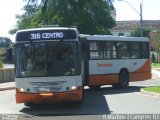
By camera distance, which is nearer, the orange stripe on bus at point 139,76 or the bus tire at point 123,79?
the bus tire at point 123,79

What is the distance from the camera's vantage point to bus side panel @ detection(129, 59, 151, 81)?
28.2 metres

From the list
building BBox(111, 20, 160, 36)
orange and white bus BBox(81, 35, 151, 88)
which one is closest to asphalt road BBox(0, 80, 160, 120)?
orange and white bus BBox(81, 35, 151, 88)

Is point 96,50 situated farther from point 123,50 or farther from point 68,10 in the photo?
point 68,10

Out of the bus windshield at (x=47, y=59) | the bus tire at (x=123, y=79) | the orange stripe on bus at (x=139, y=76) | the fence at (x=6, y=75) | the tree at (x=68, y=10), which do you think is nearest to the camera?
Result: the bus windshield at (x=47, y=59)

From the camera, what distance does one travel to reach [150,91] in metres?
22.5

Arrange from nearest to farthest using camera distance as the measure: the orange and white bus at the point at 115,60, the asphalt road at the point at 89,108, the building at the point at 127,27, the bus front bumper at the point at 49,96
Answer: the asphalt road at the point at 89,108 → the bus front bumper at the point at 49,96 → the orange and white bus at the point at 115,60 → the building at the point at 127,27

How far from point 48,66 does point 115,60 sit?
943cm

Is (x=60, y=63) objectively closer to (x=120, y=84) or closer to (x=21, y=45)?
(x=21, y=45)

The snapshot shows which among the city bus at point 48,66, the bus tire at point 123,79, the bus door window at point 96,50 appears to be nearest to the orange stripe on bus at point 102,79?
the bus tire at point 123,79

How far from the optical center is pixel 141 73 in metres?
28.8

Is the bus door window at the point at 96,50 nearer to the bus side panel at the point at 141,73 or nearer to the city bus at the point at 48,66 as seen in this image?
the bus side panel at the point at 141,73

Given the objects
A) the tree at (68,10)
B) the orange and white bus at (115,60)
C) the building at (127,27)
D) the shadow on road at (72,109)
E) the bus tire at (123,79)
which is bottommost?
the shadow on road at (72,109)

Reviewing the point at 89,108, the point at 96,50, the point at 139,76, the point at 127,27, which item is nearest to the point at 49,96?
the point at 89,108

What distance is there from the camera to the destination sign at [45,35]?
1781cm
